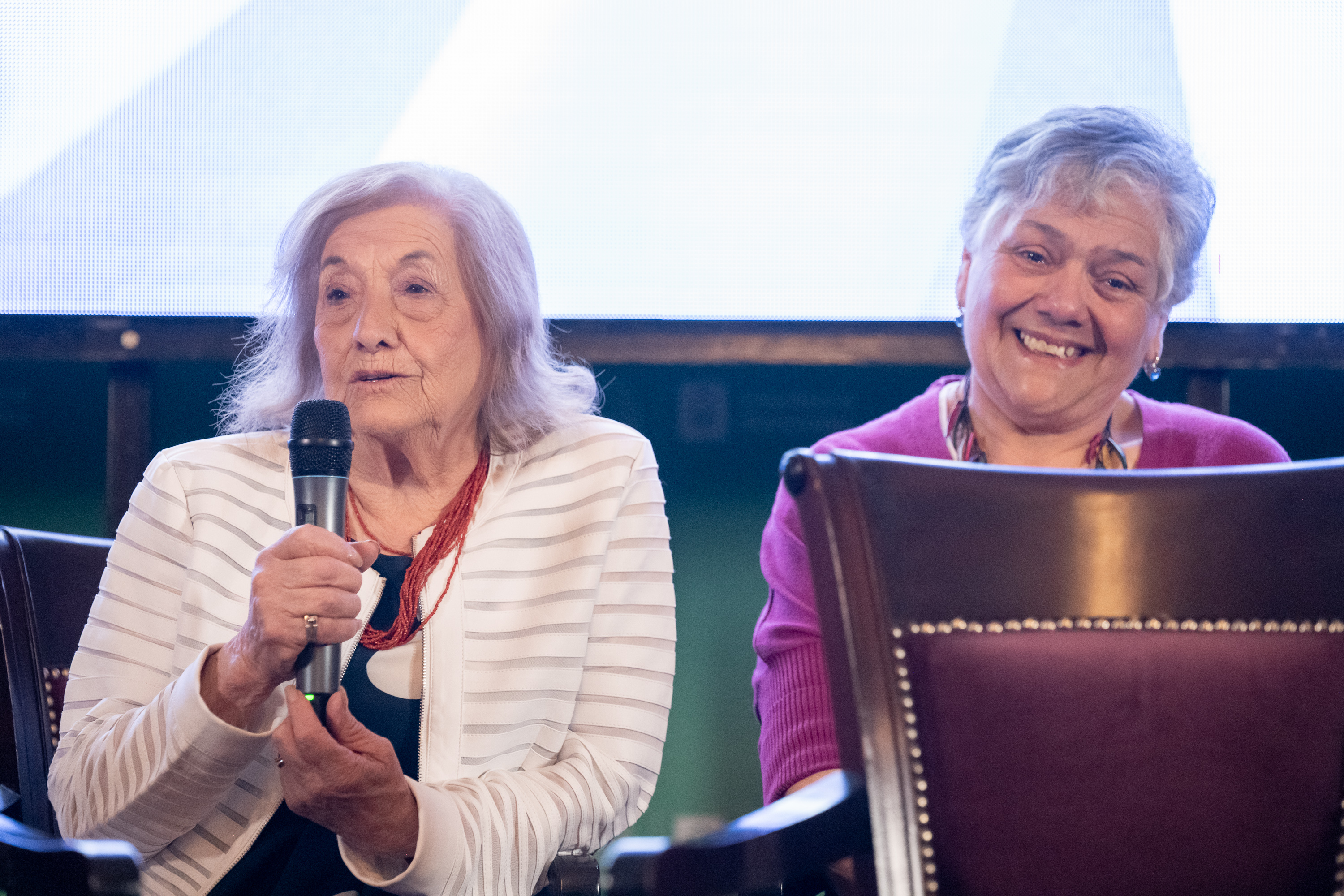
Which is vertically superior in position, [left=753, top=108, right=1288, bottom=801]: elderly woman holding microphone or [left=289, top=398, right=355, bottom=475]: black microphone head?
[left=753, top=108, right=1288, bottom=801]: elderly woman holding microphone

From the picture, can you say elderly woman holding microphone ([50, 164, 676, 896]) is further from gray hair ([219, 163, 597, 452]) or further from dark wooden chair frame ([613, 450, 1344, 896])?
dark wooden chair frame ([613, 450, 1344, 896])

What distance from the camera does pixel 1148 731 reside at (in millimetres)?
856

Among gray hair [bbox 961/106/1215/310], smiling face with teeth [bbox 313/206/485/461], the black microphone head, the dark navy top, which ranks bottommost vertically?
the dark navy top

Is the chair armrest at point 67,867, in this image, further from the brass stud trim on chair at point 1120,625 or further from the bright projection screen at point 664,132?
the bright projection screen at point 664,132

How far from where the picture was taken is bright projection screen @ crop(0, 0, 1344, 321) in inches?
69.7

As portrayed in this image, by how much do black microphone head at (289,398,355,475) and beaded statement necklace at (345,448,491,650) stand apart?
28 cm

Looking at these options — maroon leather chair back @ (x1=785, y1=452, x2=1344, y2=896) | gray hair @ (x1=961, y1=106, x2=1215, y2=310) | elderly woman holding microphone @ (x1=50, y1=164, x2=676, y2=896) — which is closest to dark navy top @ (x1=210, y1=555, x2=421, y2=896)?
elderly woman holding microphone @ (x1=50, y1=164, x2=676, y2=896)

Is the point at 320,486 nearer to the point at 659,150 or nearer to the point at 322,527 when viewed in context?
the point at 322,527

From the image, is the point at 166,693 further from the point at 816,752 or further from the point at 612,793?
the point at 816,752

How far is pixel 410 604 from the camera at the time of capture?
4.15 feet

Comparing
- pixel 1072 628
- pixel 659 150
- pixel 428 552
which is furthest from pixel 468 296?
pixel 1072 628

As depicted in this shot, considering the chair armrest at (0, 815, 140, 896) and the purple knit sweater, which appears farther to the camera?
the purple knit sweater

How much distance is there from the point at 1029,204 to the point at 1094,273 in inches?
4.9

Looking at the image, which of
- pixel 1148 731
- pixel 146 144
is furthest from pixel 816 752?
pixel 146 144
